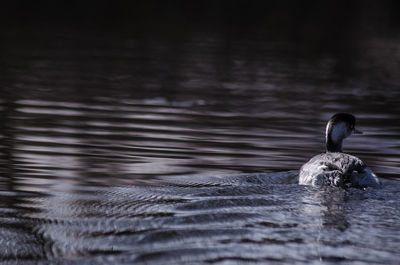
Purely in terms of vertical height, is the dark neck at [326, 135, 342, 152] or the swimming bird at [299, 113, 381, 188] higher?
the dark neck at [326, 135, 342, 152]

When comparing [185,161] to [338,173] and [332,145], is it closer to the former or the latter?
[332,145]

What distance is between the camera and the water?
19.4ft

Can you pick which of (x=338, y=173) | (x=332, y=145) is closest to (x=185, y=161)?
(x=332, y=145)

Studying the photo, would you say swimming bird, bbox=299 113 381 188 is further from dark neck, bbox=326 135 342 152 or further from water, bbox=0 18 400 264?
dark neck, bbox=326 135 342 152

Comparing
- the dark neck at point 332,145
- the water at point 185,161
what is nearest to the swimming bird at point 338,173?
the water at point 185,161

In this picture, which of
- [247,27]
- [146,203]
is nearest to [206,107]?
[146,203]

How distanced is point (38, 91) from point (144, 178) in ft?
23.2

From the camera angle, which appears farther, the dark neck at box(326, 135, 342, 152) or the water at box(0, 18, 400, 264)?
the dark neck at box(326, 135, 342, 152)

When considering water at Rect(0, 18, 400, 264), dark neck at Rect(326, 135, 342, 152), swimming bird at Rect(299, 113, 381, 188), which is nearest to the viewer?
water at Rect(0, 18, 400, 264)

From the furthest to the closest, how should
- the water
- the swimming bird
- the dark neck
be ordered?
the dark neck → the swimming bird → the water

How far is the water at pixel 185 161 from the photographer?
19.4 feet

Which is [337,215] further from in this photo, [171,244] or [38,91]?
[38,91]

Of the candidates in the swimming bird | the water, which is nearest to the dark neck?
the water

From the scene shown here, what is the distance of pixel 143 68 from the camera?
65.5 feet
